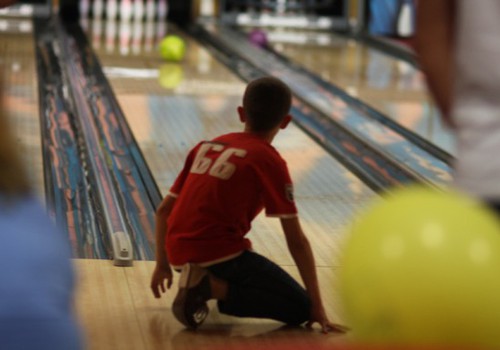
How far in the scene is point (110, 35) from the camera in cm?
1017

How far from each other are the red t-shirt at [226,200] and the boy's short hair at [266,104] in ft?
0.21

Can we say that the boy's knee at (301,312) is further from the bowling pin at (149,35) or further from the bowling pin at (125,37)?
the bowling pin at (149,35)

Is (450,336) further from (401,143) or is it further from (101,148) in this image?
(401,143)

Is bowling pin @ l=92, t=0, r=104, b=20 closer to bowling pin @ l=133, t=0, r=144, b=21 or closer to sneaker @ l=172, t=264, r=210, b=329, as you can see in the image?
bowling pin @ l=133, t=0, r=144, b=21

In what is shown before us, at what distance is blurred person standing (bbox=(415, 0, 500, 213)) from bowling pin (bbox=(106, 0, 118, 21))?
32.4 feet

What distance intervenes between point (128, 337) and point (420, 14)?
153 cm

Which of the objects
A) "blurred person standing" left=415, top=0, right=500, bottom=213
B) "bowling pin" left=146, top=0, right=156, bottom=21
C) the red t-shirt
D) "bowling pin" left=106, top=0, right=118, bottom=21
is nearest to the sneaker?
the red t-shirt

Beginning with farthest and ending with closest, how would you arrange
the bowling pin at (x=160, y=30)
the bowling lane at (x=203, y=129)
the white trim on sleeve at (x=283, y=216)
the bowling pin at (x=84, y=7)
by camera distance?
the bowling pin at (x=84, y=7), the bowling pin at (x=160, y=30), the bowling lane at (x=203, y=129), the white trim on sleeve at (x=283, y=216)

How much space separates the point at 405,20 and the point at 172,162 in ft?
19.6

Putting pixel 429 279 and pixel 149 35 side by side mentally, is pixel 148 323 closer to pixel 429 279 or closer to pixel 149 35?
pixel 429 279

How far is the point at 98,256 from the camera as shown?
12.3 feet

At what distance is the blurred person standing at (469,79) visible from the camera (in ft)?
5.27

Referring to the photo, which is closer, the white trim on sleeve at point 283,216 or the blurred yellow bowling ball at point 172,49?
the white trim on sleeve at point 283,216

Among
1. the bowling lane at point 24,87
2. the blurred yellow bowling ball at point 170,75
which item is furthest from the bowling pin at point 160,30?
the blurred yellow bowling ball at point 170,75
